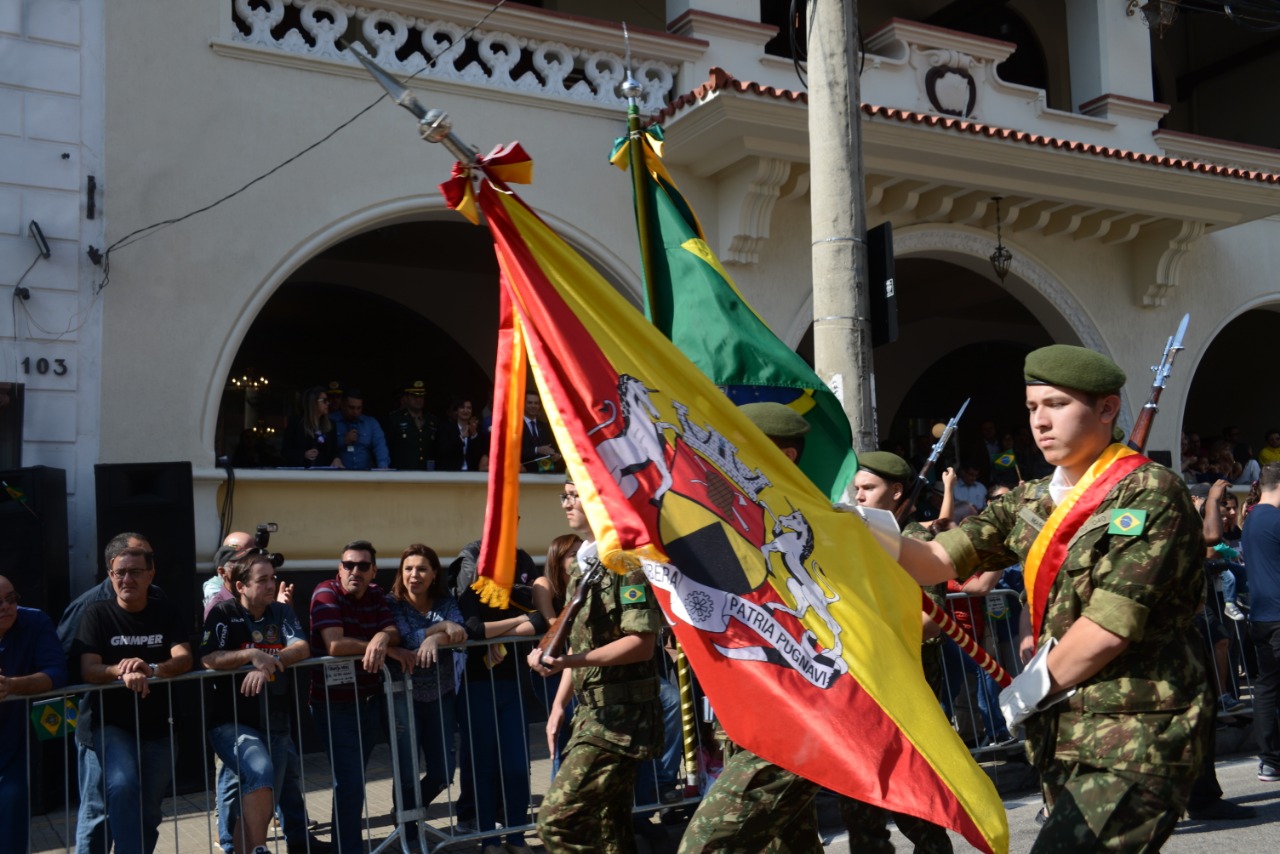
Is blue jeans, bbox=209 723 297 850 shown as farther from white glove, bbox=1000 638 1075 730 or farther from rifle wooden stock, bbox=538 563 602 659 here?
white glove, bbox=1000 638 1075 730

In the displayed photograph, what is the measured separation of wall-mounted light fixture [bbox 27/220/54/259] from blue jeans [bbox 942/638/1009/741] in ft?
21.8

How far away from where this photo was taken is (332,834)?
23.8 feet

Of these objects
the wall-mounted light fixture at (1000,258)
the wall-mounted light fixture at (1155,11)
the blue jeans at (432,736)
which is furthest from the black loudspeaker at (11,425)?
the wall-mounted light fixture at (1155,11)

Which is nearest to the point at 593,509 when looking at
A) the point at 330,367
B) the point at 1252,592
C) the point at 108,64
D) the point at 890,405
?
the point at 1252,592

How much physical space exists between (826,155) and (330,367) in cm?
942

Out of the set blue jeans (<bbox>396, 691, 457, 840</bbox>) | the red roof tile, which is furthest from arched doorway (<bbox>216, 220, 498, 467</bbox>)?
blue jeans (<bbox>396, 691, 457, 840</bbox>)

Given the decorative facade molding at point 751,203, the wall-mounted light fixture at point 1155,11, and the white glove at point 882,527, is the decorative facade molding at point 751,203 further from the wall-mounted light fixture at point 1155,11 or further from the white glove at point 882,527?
the white glove at point 882,527

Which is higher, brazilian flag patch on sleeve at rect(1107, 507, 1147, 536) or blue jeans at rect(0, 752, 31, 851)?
brazilian flag patch on sleeve at rect(1107, 507, 1147, 536)

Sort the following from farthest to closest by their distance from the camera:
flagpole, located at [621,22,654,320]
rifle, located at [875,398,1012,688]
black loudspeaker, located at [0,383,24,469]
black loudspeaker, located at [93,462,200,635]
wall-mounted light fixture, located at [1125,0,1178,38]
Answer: wall-mounted light fixture, located at [1125,0,1178,38] → black loudspeaker, located at [0,383,24,469] → black loudspeaker, located at [93,462,200,635] → flagpole, located at [621,22,654,320] → rifle, located at [875,398,1012,688]

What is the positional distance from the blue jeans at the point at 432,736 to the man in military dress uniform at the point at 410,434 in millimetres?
3886

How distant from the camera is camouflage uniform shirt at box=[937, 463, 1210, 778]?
145 inches

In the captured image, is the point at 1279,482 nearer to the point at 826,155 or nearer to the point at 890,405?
the point at 826,155

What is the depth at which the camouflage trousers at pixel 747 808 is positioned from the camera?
14.0ft

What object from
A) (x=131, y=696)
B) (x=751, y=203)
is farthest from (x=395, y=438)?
(x=131, y=696)
